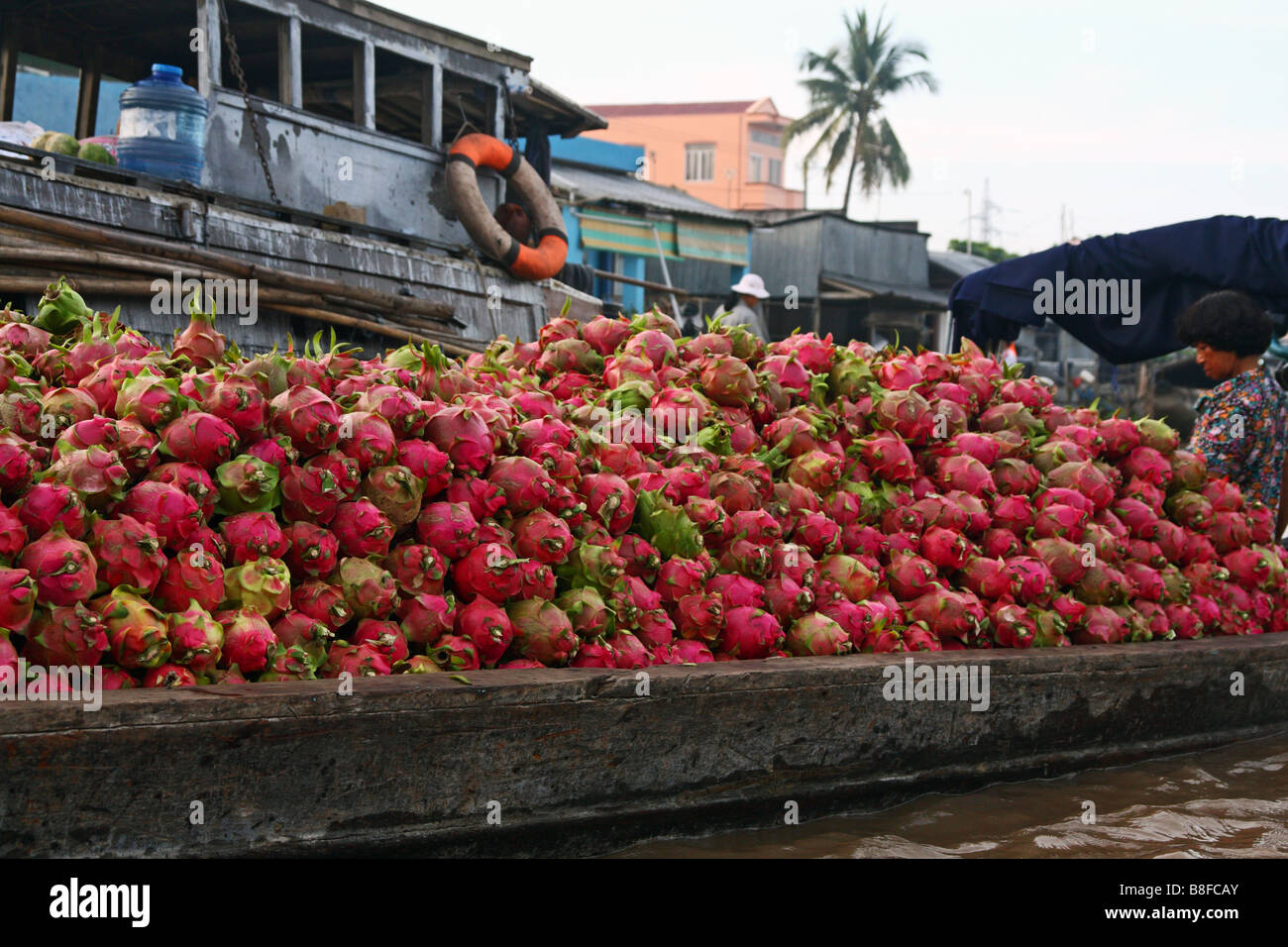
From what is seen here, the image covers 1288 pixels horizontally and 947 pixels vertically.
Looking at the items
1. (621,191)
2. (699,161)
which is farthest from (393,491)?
(699,161)

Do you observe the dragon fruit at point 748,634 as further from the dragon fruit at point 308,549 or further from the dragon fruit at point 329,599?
the dragon fruit at point 308,549

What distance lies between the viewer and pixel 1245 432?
4688 millimetres

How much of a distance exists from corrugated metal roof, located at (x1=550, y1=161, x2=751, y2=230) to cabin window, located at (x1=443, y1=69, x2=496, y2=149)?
1012cm

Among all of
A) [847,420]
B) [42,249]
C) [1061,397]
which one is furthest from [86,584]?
[1061,397]

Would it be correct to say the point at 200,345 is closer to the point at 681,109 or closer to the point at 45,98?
the point at 45,98

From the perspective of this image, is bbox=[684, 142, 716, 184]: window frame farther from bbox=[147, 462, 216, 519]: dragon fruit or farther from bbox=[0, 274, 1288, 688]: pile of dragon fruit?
bbox=[147, 462, 216, 519]: dragon fruit

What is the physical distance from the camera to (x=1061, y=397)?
29.6 metres

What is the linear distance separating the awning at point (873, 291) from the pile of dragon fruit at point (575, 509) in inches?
1009

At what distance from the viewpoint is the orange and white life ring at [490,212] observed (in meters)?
10.7

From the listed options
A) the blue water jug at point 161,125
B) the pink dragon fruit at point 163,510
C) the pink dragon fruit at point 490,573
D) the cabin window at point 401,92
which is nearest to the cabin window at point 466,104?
the cabin window at point 401,92

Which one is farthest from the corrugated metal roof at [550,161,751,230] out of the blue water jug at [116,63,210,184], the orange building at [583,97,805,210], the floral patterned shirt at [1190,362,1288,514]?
the orange building at [583,97,805,210]

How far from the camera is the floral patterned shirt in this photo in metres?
4.70
